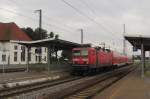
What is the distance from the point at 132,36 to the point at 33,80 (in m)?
11.7

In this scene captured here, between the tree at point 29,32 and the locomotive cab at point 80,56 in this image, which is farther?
the tree at point 29,32

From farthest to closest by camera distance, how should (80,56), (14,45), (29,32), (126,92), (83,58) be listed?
(29,32)
(14,45)
(80,56)
(83,58)
(126,92)

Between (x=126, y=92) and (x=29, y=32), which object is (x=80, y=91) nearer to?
(x=126, y=92)

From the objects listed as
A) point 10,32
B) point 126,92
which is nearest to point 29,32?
point 10,32

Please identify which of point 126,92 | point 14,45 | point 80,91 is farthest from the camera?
point 14,45

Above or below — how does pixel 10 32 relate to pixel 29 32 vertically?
below

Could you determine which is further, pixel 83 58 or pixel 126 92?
pixel 83 58

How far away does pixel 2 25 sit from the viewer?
90.6 metres

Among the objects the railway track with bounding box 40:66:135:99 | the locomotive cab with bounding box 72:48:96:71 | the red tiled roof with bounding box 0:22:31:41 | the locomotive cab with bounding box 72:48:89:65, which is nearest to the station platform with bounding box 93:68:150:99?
the railway track with bounding box 40:66:135:99

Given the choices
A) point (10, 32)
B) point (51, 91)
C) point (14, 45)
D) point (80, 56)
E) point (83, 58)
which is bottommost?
point (51, 91)

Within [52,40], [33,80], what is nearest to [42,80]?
[33,80]

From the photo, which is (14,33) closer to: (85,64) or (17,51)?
(17,51)

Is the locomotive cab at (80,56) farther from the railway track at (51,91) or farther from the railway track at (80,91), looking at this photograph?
the railway track at (51,91)

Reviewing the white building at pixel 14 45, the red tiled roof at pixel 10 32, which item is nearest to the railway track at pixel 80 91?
the white building at pixel 14 45
